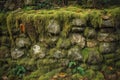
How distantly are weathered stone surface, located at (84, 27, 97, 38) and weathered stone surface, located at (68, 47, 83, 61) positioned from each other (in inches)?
21.8

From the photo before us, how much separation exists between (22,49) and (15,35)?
53 cm

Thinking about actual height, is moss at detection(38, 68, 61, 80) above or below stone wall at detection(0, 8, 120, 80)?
below

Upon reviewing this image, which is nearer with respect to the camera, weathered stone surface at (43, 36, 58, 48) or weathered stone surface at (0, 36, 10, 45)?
weathered stone surface at (43, 36, 58, 48)

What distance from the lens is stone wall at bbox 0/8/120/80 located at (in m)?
6.38

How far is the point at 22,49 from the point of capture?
6785 millimetres

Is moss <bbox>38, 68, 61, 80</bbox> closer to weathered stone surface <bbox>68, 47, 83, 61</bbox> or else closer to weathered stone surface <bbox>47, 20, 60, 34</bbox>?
weathered stone surface <bbox>68, 47, 83, 61</bbox>

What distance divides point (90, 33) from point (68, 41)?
0.73m

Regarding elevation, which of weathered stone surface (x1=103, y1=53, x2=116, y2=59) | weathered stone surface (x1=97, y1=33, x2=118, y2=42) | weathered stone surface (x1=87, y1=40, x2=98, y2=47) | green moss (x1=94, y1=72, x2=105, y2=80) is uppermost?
weathered stone surface (x1=97, y1=33, x2=118, y2=42)

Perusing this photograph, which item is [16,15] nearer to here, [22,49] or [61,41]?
[22,49]

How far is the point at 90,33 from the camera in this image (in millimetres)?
6402

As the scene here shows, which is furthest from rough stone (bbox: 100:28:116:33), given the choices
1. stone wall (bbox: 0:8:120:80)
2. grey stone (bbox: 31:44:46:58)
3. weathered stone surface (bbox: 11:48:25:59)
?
weathered stone surface (bbox: 11:48:25:59)

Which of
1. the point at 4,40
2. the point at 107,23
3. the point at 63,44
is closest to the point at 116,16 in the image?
the point at 107,23

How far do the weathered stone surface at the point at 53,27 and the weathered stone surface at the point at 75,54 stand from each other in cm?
75

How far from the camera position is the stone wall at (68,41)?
6.38 meters
